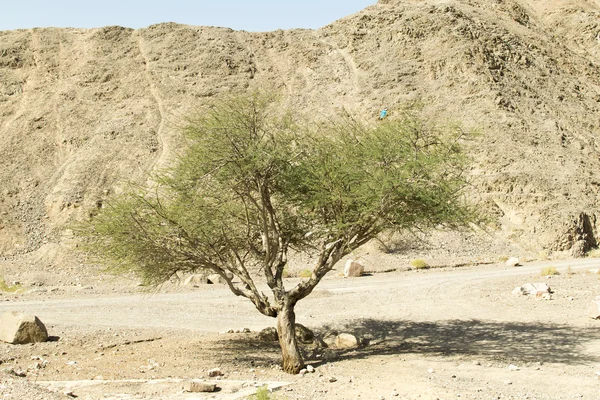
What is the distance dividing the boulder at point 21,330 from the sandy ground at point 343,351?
324mm

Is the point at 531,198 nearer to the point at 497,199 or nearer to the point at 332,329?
the point at 497,199

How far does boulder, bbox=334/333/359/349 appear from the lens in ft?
47.5

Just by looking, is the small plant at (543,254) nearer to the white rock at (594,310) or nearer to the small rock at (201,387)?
the white rock at (594,310)

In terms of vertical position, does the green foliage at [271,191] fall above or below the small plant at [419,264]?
above

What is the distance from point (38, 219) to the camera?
3872 centimetres

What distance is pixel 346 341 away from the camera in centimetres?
1455

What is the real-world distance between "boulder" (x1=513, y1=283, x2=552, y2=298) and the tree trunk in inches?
439

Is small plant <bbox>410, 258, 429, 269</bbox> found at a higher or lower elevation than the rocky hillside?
lower

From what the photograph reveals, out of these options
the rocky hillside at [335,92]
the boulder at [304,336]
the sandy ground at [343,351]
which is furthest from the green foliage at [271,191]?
the rocky hillside at [335,92]

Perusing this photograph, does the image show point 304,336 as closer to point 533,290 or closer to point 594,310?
point 594,310

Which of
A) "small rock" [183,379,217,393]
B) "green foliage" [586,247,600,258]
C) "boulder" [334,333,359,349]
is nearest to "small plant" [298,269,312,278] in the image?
"boulder" [334,333,359,349]

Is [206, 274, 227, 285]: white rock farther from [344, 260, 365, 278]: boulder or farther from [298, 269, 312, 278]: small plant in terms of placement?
[344, 260, 365, 278]: boulder

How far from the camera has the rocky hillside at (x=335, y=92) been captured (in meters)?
39.1

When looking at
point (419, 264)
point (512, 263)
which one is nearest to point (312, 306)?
point (419, 264)
